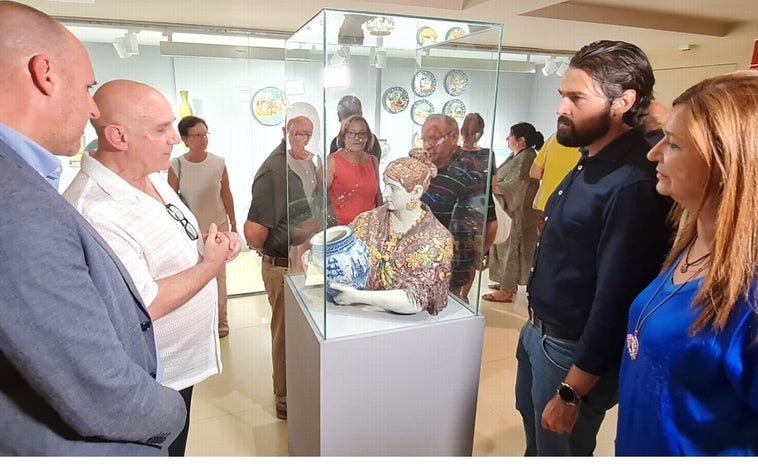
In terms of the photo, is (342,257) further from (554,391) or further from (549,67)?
(549,67)

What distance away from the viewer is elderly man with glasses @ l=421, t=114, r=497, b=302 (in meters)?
1.35

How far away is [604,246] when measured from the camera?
108 centimetres

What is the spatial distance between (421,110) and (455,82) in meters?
0.13

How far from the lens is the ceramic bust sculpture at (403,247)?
49.4 inches

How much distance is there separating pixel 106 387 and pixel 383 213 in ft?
2.52

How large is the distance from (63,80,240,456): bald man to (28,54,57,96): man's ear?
396 mm

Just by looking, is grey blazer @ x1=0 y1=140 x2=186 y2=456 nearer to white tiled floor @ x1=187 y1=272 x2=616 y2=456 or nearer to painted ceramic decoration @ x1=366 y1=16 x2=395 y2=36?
painted ceramic decoration @ x1=366 y1=16 x2=395 y2=36

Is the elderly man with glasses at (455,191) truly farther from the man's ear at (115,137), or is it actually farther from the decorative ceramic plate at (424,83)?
the man's ear at (115,137)

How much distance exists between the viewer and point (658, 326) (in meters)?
0.82

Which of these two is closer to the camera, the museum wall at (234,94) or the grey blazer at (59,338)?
the grey blazer at (59,338)

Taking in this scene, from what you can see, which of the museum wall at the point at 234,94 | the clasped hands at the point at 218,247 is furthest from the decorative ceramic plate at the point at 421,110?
the museum wall at the point at 234,94

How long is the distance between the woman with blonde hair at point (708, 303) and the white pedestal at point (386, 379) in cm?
52

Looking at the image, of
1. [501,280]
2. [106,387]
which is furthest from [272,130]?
[106,387]

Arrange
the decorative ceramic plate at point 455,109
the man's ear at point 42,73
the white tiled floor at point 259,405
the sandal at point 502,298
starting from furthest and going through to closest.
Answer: the sandal at point 502,298 → the white tiled floor at point 259,405 → the decorative ceramic plate at point 455,109 → the man's ear at point 42,73
